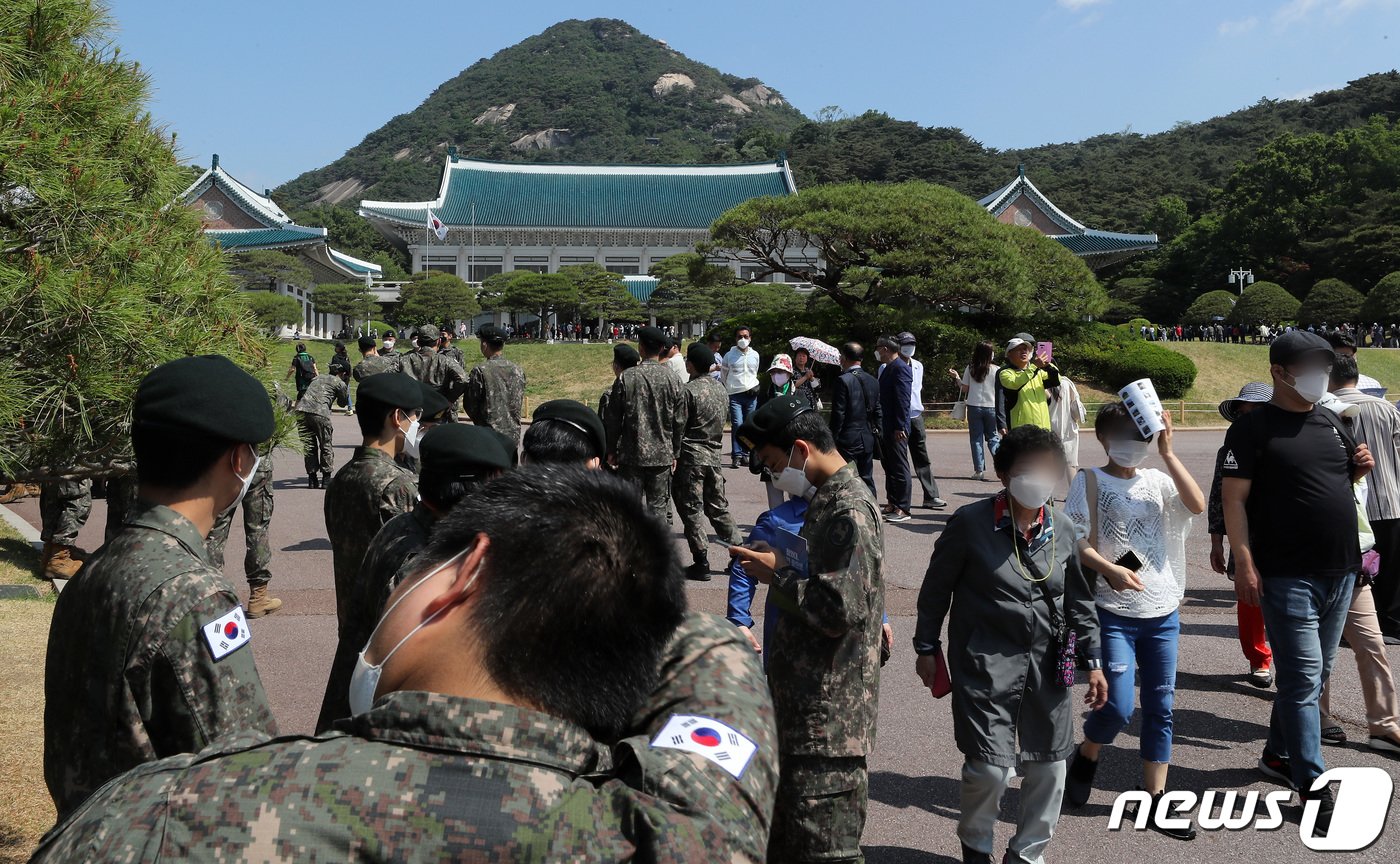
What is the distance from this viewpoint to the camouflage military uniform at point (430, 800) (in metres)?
0.99

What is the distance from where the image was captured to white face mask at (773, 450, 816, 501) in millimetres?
3404

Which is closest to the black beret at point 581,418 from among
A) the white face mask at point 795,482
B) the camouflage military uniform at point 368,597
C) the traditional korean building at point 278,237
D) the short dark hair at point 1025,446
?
the white face mask at point 795,482

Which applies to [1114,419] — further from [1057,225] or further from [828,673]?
[1057,225]

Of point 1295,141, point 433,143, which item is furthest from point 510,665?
point 433,143

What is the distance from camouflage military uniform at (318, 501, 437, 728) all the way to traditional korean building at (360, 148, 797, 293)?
48627 mm

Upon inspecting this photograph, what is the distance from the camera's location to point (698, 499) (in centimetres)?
759

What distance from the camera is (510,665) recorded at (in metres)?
1.14

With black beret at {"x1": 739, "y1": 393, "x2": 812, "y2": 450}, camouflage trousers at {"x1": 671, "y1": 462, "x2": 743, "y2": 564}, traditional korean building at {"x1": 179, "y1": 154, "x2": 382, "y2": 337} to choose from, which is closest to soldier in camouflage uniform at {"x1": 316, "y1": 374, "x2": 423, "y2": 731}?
black beret at {"x1": 739, "y1": 393, "x2": 812, "y2": 450}

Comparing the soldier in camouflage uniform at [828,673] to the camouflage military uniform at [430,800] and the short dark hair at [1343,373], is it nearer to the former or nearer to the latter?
the camouflage military uniform at [430,800]

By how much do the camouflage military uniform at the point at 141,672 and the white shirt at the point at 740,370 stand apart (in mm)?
12035

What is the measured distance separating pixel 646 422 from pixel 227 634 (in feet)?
17.8

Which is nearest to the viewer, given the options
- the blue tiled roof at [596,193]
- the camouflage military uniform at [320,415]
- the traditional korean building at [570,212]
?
the camouflage military uniform at [320,415]

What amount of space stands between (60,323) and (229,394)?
1216mm

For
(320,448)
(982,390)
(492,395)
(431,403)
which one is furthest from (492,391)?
(982,390)
